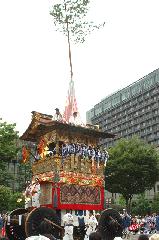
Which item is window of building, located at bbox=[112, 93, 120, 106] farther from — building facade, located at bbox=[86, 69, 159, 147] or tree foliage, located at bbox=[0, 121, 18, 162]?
tree foliage, located at bbox=[0, 121, 18, 162]

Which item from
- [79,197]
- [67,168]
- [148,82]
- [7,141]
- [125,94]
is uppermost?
[148,82]

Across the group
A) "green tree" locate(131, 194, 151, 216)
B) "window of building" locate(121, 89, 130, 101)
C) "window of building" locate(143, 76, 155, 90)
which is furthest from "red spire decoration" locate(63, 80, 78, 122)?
"window of building" locate(121, 89, 130, 101)

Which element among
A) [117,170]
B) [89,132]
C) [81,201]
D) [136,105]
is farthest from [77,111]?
[136,105]

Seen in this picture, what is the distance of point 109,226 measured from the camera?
49.9ft

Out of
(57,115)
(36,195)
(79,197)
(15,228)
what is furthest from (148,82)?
(15,228)

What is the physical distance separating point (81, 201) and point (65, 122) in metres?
5.60

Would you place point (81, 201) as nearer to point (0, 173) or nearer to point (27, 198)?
point (27, 198)

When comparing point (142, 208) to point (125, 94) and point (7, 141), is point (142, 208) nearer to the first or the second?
point (7, 141)

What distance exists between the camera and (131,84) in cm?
11138

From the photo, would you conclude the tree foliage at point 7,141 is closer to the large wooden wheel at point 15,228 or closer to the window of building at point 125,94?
the large wooden wheel at point 15,228

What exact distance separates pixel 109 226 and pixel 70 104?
58.6ft

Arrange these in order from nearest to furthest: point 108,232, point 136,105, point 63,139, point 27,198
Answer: point 108,232
point 27,198
point 63,139
point 136,105

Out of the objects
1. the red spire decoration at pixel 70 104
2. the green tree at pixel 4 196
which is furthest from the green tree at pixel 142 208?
the red spire decoration at pixel 70 104

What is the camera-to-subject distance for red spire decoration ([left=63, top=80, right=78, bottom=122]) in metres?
31.7
